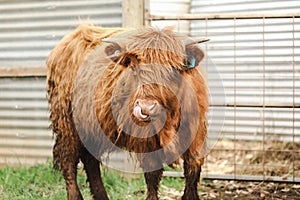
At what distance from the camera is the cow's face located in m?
4.90

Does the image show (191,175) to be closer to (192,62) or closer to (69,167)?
(192,62)

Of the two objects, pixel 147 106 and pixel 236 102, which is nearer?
pixel 147 106

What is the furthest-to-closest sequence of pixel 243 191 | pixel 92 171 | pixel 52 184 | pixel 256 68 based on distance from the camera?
pixel 256 68, pixel 52 184, pixel 243 191, pixel 92 171

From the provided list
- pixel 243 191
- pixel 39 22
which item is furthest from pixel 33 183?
pixel 243 191

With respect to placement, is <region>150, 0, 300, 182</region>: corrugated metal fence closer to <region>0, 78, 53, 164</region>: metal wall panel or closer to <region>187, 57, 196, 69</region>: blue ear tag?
<region>0, 78, 53, 164</region>: metal wall panel

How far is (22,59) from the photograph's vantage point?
830 centimetres

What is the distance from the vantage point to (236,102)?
26.1 ft

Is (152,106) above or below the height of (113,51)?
below

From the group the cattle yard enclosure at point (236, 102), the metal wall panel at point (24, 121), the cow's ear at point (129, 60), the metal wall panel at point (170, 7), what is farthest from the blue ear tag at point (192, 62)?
the metal wall panel at point (170, 7)

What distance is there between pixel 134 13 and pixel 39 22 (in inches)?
58.1

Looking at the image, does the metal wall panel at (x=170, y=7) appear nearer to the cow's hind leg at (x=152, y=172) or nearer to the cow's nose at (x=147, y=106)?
the cow's hind leg at (x=152, y=172)

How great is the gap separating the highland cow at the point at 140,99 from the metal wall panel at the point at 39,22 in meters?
1.68

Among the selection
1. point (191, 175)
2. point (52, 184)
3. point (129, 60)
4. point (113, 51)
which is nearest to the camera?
point (129, 60)

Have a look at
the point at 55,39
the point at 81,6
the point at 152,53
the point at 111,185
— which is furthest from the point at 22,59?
the point at 152,53
